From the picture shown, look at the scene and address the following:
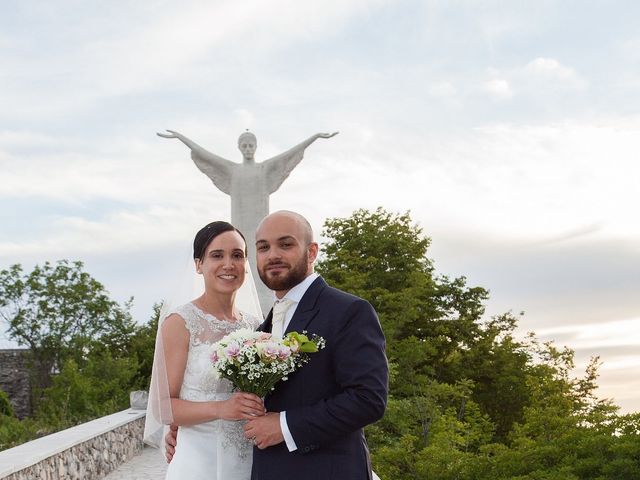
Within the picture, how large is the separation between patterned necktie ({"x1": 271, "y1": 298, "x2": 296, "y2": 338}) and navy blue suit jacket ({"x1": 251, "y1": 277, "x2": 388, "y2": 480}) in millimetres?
59

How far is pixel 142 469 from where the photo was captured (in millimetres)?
9906

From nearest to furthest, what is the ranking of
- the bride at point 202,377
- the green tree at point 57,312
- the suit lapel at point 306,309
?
the suit lapel at point 306,309 < the bride at point 202,377 < the green tree at point 57,312

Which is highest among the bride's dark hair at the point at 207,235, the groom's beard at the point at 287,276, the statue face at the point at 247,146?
the statue face at the point at 247,146

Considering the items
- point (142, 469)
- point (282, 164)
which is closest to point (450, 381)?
point (282, 164)

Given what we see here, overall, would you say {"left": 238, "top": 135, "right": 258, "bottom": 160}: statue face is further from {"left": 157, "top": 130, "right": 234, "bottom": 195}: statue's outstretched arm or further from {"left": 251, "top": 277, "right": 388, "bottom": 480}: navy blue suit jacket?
{"left": 251, "top": 277, "right": 388, "bottom": 480}: navy blue suit jacket

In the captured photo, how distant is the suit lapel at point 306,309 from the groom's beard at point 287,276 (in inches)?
2.3

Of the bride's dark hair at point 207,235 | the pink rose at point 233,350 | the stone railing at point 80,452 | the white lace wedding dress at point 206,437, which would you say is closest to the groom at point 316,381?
the pink rose at point 233,350

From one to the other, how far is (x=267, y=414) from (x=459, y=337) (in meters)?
22.5

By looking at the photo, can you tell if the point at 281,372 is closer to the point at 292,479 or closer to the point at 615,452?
the point at 292,479

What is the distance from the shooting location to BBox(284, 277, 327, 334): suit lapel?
2.69 m

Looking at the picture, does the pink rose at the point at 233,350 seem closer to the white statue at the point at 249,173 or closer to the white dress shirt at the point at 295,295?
the white dress shirt at the point at 295,295

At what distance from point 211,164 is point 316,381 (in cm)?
1185

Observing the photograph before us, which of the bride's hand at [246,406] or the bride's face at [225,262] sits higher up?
the bride's face at [225,262]

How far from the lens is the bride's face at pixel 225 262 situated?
333 centimetres
